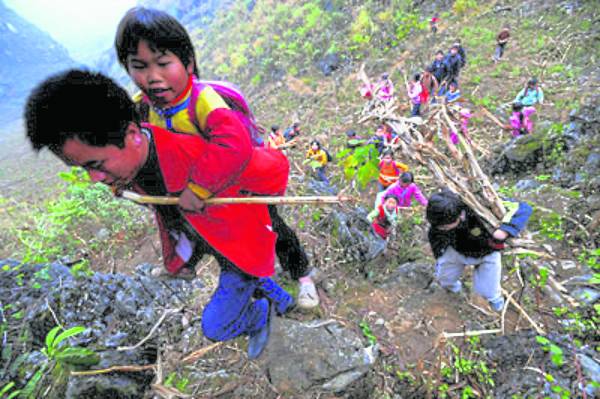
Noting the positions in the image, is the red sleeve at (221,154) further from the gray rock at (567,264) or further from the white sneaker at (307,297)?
the gray rock at (567,264)

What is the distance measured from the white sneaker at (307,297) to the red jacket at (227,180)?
0.87 m

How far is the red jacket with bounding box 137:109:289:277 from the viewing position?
4.83 feet

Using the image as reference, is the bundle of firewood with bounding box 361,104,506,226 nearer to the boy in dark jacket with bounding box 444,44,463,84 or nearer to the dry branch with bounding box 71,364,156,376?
the dry branch with bounding box 71,364,156,376

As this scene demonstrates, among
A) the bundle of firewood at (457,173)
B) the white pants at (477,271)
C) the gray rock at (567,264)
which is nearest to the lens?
the bundle of firewood at (457,173)

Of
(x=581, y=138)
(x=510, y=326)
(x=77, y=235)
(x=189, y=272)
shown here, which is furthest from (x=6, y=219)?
(x=581, y=138)

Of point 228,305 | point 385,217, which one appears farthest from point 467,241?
point 228,305

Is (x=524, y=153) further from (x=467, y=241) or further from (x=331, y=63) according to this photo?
(x=331, y=63)

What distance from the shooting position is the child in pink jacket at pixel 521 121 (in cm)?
622

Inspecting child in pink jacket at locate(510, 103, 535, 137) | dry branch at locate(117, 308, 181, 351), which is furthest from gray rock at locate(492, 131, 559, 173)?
dry branch at locate(117, 308, 181, 351)

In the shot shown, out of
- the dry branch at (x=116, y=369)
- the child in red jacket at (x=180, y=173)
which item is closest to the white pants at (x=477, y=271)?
the child in red jacket at (x=180, y=173)

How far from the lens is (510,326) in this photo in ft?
8.82

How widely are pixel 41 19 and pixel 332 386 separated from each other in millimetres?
112909

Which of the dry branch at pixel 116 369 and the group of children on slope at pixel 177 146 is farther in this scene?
the dry branch at pixel 116 369

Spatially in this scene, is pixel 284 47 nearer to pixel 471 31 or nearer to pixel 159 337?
Result: pixel 471 31
